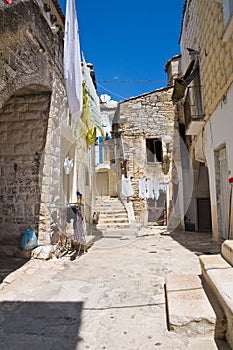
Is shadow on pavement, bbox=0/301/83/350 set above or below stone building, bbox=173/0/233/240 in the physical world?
below

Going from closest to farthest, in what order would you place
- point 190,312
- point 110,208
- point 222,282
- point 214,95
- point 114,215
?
point 190,312
point 222,282
point 214,95
point 114,215
point 110,208

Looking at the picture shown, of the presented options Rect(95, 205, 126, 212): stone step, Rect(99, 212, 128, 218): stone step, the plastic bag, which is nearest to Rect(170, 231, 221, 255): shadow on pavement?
the plastic bag

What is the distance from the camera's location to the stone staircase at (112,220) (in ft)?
29.9

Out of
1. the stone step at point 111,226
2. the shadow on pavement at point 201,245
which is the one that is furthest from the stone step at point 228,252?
the stone step at point 111,226

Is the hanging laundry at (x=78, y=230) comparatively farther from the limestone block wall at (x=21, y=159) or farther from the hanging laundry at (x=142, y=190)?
the hanging laundry at (x=142, y=190)

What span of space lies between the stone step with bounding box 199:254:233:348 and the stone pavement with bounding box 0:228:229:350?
0.22 metres

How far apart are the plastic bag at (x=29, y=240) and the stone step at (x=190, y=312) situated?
2.74 m

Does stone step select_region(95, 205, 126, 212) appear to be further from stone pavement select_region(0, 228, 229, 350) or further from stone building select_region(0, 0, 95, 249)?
stone pavement select_region(0, 228, 229, 350)

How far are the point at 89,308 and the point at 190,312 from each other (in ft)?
3.42

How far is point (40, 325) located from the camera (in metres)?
2.20

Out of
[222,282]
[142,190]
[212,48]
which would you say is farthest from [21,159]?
[142,190]

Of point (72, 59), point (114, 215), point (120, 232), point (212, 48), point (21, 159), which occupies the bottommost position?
Result: point (120, 232)

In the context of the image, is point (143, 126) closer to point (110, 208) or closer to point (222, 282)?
point (110, 208)

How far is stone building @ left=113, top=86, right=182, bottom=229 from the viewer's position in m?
12.7
